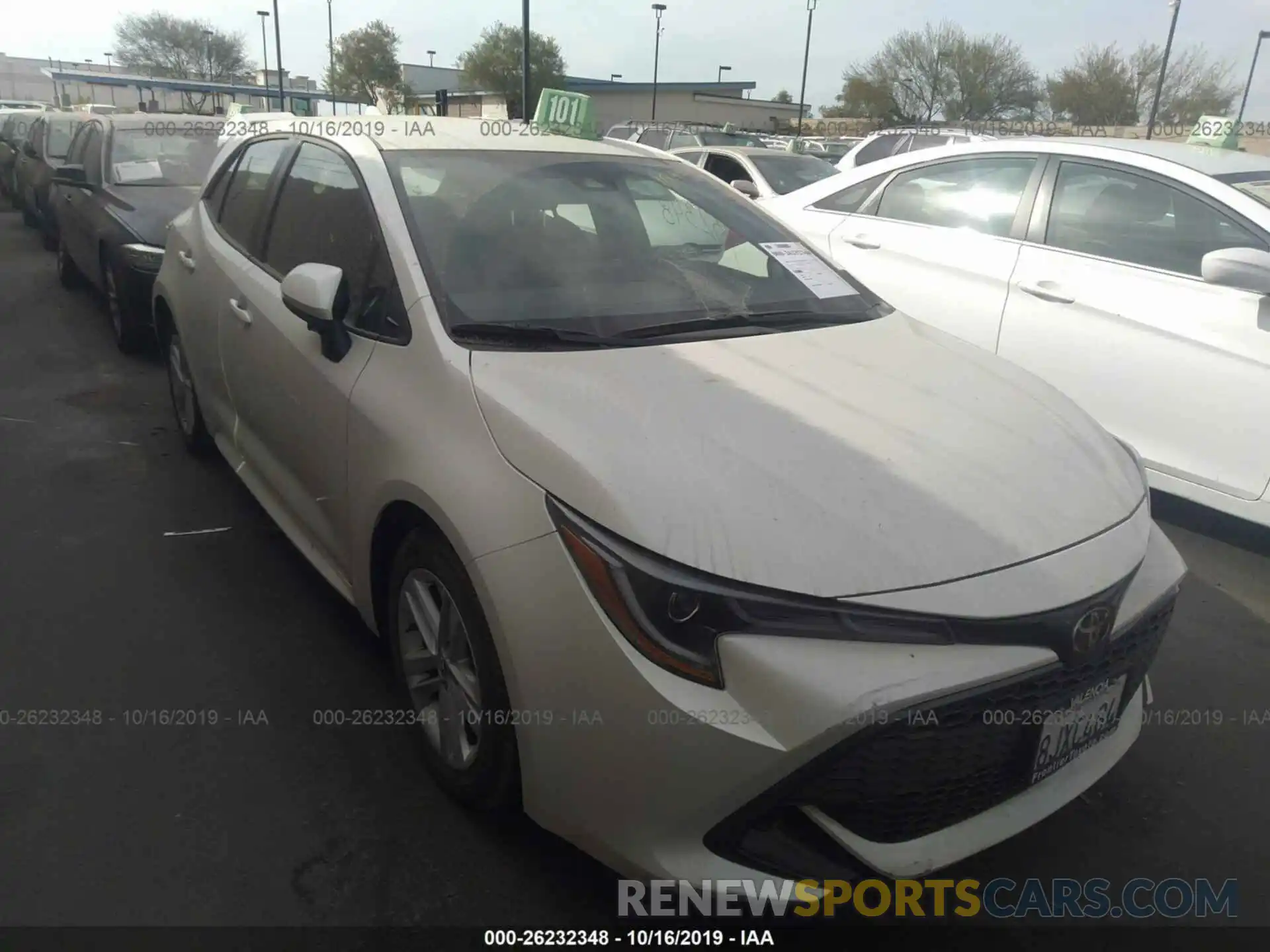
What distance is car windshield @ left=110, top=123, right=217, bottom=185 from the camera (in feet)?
23.2

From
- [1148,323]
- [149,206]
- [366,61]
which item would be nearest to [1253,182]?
[1148,323]

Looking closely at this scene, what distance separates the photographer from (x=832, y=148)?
2367 cm

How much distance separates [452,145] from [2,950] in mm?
2398

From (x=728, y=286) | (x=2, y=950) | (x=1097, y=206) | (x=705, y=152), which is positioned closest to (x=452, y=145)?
(x=728, y=286)

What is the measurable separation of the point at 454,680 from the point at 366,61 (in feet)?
206

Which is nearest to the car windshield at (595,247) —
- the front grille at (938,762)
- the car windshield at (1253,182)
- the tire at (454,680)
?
the tire at (454,680)

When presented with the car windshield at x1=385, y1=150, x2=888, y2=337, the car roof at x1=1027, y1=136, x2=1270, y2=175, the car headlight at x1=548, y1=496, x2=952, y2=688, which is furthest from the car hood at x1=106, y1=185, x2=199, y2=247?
the car headlight at x1=548, y1=496, x2=952, y2=688

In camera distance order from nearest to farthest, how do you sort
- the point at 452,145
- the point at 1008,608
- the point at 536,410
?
the point at 1008,608
the point at 536,410
the point at 452,145

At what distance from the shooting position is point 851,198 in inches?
218

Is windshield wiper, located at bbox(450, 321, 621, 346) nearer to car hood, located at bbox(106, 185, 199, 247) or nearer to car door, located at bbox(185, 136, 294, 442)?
car door, located at bbox(185, 136, 294, 442)

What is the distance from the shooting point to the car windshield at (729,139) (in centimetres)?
1772

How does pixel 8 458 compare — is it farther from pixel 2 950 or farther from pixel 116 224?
pixel 2 950

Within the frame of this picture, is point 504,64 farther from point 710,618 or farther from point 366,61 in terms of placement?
point 710,618

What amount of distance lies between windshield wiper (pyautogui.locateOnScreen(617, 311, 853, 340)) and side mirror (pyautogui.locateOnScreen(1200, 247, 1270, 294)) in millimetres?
1805
